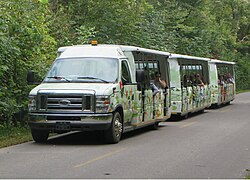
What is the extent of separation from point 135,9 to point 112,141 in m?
17.4

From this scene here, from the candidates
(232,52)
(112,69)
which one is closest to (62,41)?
(112,69)

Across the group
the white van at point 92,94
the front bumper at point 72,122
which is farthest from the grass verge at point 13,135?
the front bumper at point 72,122

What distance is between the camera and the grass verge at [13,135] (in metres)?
14.1

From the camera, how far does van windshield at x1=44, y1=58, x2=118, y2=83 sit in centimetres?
1424

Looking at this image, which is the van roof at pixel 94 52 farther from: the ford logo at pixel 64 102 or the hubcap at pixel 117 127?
the ford logo at pixel 64 102

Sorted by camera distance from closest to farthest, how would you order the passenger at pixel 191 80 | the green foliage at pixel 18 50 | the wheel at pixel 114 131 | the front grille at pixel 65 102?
the front grille at pixel 65 102, the wheel at pixel 114 131, the green foliage at pixel 18 50, the passenger at pixel 191 80

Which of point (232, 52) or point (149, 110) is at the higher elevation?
point (232, 52)

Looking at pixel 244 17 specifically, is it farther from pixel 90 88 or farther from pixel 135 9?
pixel 90 88

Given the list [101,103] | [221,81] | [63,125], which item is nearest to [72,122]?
[63,125]

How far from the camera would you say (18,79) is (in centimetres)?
1759

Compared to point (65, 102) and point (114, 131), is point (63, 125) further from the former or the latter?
point (114, 131)

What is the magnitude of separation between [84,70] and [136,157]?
3.81m

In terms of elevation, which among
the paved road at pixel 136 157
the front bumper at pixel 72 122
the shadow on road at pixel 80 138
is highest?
the front bumper at pixel 72 122

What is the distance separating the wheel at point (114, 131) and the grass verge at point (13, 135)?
2.32 metres
